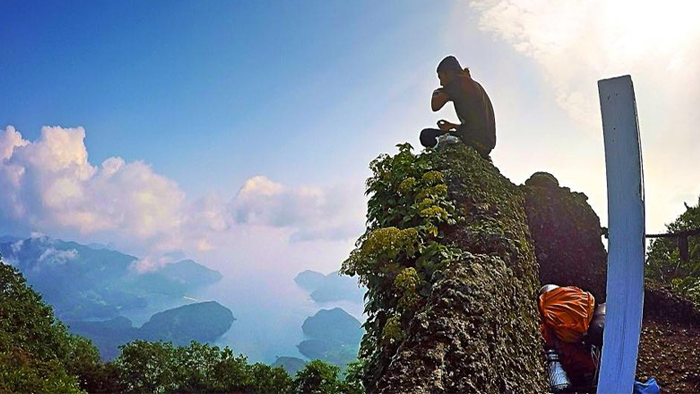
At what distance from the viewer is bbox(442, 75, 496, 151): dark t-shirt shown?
618 centimetres

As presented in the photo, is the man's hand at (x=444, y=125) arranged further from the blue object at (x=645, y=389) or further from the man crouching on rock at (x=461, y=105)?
the blue object at (x=645, y=389)

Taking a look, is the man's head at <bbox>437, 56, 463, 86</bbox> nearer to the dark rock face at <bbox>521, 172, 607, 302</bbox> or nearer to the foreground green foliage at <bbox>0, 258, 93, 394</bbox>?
the dark rock face at <bbox>521, 172, 607, 302</bbox>

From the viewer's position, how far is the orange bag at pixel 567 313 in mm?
3084

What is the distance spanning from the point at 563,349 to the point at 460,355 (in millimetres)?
1449

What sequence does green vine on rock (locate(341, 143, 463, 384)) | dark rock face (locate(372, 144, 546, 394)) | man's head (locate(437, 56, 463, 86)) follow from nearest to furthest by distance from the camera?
1. dark rock face (locate(372, 144, 546, 394))
2. green vine on rock (locate(341, 143, 463, 384))
3. man's head (locate(437, 56, 463, 86))

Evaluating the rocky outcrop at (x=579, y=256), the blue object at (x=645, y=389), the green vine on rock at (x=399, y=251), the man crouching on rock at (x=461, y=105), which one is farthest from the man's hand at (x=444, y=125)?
the blue object at (x=645, y=389)

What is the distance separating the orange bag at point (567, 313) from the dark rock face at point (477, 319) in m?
0.11

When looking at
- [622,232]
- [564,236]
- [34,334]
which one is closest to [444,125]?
[564,236]

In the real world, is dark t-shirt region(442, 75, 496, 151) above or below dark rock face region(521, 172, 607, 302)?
above

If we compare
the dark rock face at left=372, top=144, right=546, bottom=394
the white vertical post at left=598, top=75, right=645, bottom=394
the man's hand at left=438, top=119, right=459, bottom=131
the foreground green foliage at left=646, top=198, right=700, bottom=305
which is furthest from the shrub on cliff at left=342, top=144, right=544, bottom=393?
the foreground green foliage at left=646, top=198, right=700, bottom=305

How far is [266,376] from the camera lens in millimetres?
5914

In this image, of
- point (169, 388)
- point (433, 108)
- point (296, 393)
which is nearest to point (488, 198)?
point (433, 108)

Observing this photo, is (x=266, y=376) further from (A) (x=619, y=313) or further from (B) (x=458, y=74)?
(A) (x=619, y=313)

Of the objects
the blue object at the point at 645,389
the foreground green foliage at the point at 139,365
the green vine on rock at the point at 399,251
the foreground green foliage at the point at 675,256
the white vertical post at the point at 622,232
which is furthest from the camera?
the foreground green foliage at the point at 675,256
